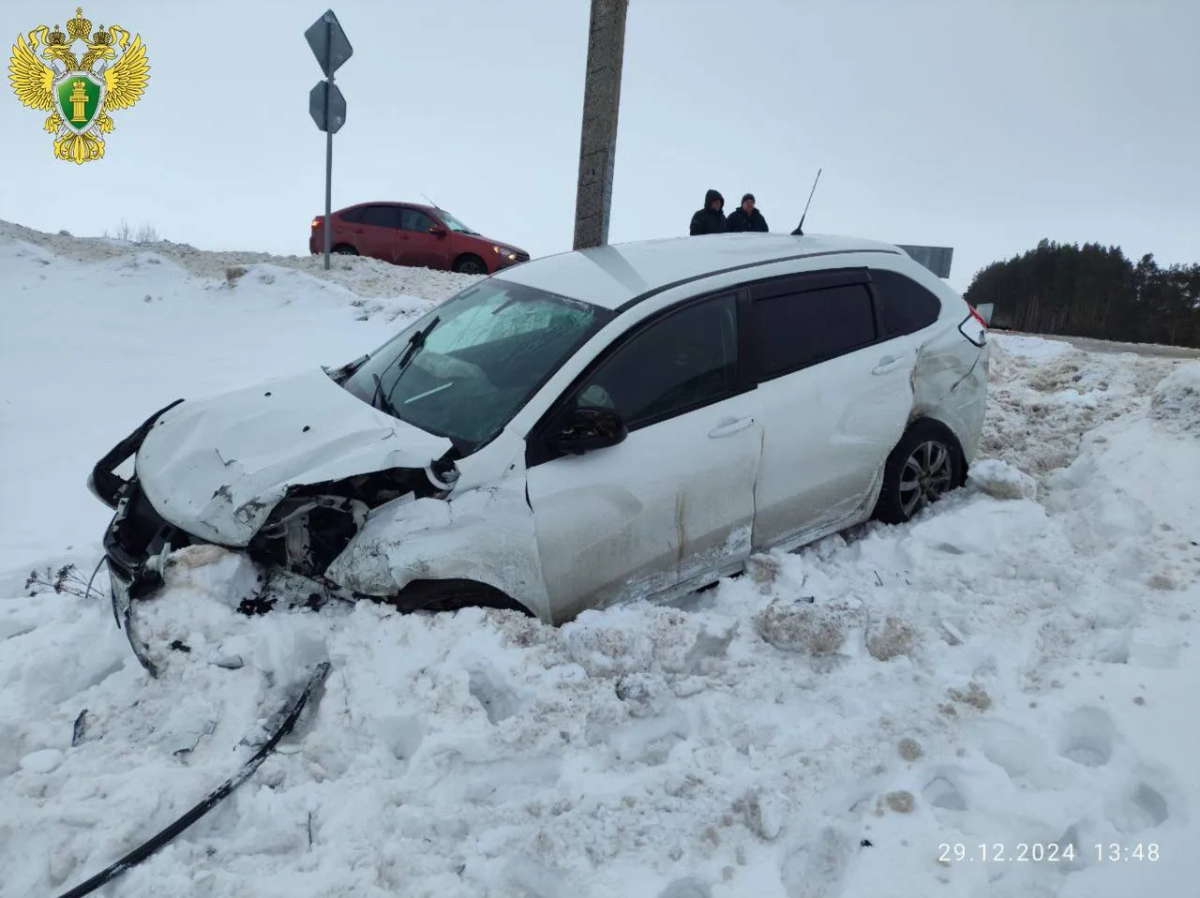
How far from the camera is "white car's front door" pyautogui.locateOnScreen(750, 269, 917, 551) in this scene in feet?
13.8

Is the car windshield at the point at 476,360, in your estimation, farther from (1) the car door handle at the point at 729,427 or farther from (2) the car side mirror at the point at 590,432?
(1) the car door handle at the point at 729,427

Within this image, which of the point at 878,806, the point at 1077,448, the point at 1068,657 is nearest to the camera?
the point at 878,806

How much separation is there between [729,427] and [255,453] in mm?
2015

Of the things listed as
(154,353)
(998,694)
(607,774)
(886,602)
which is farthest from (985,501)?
(154,353)

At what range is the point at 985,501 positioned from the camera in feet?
15.7

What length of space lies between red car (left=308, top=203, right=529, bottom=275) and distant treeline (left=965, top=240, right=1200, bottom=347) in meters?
35.4

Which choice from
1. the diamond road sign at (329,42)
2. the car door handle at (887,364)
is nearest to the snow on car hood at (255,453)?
the car door handle at (887,364)

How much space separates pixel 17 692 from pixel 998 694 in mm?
3633

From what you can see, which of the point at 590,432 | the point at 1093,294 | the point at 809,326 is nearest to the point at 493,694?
the point at 590,432

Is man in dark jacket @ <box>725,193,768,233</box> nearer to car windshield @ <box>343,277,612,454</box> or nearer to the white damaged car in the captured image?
the white damaged car

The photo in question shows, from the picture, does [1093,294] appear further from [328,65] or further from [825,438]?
[825,438]

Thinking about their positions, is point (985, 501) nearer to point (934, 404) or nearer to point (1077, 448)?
point (934, 404)

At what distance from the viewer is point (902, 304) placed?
190 inches

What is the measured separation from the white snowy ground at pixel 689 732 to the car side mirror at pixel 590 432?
2.27 feet
